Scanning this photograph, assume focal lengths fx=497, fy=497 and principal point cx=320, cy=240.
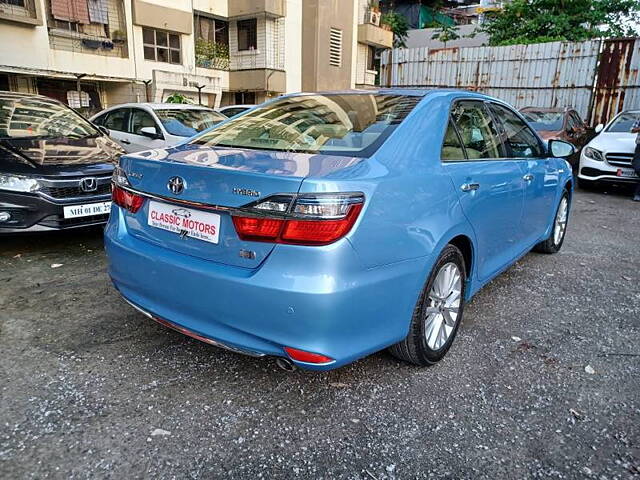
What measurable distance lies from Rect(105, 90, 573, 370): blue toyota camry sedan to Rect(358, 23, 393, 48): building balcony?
2366 centimetres

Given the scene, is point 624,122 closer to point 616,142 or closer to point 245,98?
point 616,142

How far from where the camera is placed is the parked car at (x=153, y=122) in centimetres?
763

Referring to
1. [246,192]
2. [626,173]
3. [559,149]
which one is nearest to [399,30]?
[626,173]

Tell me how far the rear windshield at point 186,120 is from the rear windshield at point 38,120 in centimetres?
176

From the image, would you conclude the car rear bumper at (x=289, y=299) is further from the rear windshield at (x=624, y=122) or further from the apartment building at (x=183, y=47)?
the apartment building at (x=183, y=47)

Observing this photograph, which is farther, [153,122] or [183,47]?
[183,47]

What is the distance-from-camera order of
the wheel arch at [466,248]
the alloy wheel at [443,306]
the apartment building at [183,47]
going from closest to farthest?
the alloy wheel at [443,306], the wheel arch at [466,248], the apartment building at [183,47]

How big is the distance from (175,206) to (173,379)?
2.95 ft

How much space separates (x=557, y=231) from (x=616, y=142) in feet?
16.3

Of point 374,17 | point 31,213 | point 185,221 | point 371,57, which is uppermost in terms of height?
point 374,17

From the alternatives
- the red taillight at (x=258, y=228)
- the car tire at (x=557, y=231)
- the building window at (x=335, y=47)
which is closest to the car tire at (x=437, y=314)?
the red taillight at (x=258, y=228)

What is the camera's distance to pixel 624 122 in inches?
385

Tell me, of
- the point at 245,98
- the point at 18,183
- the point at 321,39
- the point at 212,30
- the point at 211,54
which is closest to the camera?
the point at 18,183

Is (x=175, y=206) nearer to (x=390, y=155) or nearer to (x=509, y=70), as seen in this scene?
(x=390, y=155)
